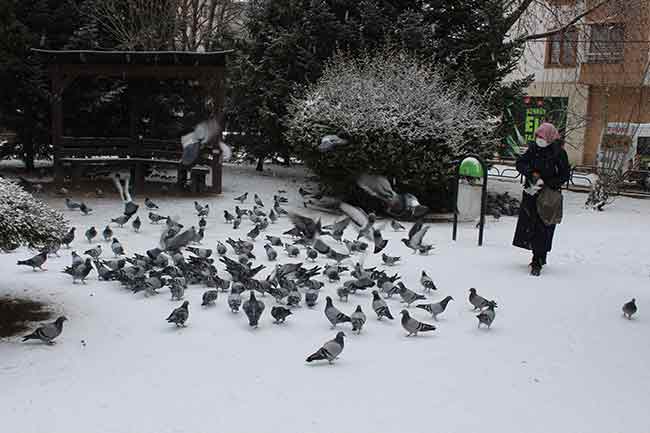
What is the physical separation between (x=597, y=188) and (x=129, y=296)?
11966mm

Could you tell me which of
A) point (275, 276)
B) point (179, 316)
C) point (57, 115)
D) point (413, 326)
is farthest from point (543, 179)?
point (57, 115)

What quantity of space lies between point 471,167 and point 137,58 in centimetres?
741

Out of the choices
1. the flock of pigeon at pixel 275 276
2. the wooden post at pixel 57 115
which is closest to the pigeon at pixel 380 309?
the flock of pigeon at pixel 275 276

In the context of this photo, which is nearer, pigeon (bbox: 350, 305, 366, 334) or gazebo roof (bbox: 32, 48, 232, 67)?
pigeon (bbox: 350, 305, 366, 334)

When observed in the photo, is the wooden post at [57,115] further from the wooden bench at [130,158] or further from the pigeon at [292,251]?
the pigeon at [292,251]

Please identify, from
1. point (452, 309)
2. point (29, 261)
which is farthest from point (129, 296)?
point (452, 309)

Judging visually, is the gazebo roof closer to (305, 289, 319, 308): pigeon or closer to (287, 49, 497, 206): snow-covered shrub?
(287, 49, 497, 206): snow-covered shrub

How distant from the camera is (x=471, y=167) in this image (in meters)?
10.6

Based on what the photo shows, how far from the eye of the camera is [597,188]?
1566 cm

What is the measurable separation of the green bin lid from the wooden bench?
6.06 meters

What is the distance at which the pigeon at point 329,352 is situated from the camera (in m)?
5.25

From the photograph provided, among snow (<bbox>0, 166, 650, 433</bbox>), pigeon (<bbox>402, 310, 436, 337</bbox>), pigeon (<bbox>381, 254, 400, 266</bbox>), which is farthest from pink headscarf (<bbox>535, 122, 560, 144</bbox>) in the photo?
pigeon (<bbox>402, 310, 436, 337</bbox>)

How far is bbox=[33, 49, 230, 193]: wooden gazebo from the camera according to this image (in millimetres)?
13906

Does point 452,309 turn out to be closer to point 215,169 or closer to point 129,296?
point 129,296
